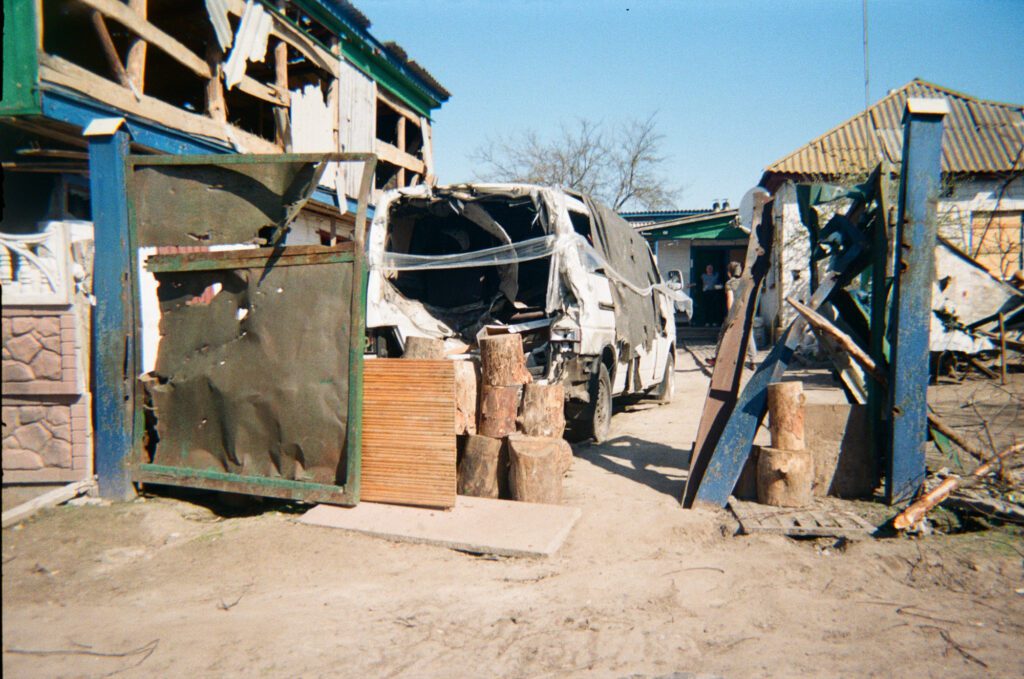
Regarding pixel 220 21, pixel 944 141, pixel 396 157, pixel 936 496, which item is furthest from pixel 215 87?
pixel 944 141

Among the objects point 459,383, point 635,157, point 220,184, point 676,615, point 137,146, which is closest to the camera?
point 676,615

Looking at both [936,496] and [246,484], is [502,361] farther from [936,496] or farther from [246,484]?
[936,496]

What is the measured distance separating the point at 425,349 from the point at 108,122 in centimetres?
285

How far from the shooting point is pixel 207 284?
499 cm

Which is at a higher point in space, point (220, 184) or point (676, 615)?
point (220, 184)

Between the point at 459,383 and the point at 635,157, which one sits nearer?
the point at 459,383

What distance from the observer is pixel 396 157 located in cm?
1372

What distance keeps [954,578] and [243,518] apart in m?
4.40

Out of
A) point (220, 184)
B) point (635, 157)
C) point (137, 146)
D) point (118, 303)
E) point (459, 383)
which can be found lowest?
point (459, 383)

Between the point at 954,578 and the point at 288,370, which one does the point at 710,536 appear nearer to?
the point at 954,578

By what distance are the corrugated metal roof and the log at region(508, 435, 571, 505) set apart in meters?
12.7

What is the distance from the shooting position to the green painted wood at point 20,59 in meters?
5.91

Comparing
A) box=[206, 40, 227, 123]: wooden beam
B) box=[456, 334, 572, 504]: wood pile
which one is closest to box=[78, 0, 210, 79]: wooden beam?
box=[206, 40, 227, 123]: wooden beam

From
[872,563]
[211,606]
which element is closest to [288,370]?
[211,606]
